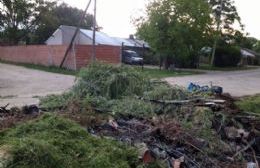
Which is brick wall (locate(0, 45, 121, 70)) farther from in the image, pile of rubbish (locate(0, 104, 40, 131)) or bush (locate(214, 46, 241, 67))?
bush (locate(214, 46, 241, 67))

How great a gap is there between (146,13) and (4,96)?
67.8ft

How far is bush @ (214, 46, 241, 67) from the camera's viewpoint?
45.0 m

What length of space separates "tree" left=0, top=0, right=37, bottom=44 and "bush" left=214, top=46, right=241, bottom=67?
2126cm

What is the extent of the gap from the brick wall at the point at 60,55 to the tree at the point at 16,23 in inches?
293

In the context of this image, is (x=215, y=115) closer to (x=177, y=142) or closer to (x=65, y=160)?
(x=177, y=142)

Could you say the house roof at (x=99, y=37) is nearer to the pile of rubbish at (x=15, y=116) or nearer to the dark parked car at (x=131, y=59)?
the dark parked car at (x=131, y=59)

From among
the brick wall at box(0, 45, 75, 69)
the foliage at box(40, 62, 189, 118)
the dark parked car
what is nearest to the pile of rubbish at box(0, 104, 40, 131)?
the foliage at box(40, 62, 189, 118)

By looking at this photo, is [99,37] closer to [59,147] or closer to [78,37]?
[78,37]

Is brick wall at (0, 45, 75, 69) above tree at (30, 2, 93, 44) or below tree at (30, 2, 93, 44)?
below

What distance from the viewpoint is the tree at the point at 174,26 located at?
30.8 meters

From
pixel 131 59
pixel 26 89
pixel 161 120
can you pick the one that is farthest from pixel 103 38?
pixel 161 120

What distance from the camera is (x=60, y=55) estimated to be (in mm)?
27984

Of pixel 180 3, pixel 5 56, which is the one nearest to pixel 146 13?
pixel 180 3

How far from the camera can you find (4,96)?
13.7m
